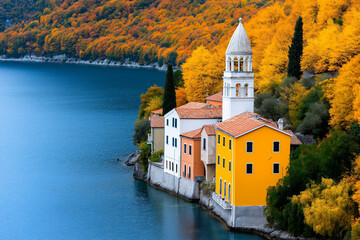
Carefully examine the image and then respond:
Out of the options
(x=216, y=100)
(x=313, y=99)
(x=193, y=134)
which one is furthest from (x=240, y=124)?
(x=216, y=100)

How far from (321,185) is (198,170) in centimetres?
1409

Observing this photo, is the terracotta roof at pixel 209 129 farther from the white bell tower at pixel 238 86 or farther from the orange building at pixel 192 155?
the white bell tower at pixel 238 86

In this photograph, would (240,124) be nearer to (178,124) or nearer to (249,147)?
(249,147)

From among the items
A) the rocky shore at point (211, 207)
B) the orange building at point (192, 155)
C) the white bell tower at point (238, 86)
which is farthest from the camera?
the white bell tower at point (238, 86)

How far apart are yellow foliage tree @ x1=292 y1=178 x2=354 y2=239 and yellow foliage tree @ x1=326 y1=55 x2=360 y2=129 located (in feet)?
33.8

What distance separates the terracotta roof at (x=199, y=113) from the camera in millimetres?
63656

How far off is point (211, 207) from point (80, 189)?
16.0 metres

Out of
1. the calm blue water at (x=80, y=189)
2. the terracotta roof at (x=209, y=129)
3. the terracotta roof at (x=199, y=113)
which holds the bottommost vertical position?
the calm blue water at (x=80, y=189)

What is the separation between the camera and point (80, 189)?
230 ft

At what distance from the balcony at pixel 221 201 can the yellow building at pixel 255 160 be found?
7 centimetres

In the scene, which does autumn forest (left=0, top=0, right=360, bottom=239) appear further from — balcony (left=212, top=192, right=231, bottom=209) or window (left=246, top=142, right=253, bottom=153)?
balcony (left=212, top=192, right=231, bottom=209)

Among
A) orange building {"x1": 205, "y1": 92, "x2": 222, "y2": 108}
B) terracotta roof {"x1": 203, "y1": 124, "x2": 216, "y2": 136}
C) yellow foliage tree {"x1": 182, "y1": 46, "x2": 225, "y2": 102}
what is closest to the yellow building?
terracotta roof {"x1": 203, "y1": 124, "x2": 216, "y2": 136}

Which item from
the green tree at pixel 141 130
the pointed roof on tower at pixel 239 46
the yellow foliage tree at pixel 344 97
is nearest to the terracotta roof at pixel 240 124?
the yellow foliage tree at pixel 344 97

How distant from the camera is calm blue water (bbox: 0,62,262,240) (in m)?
57.7
